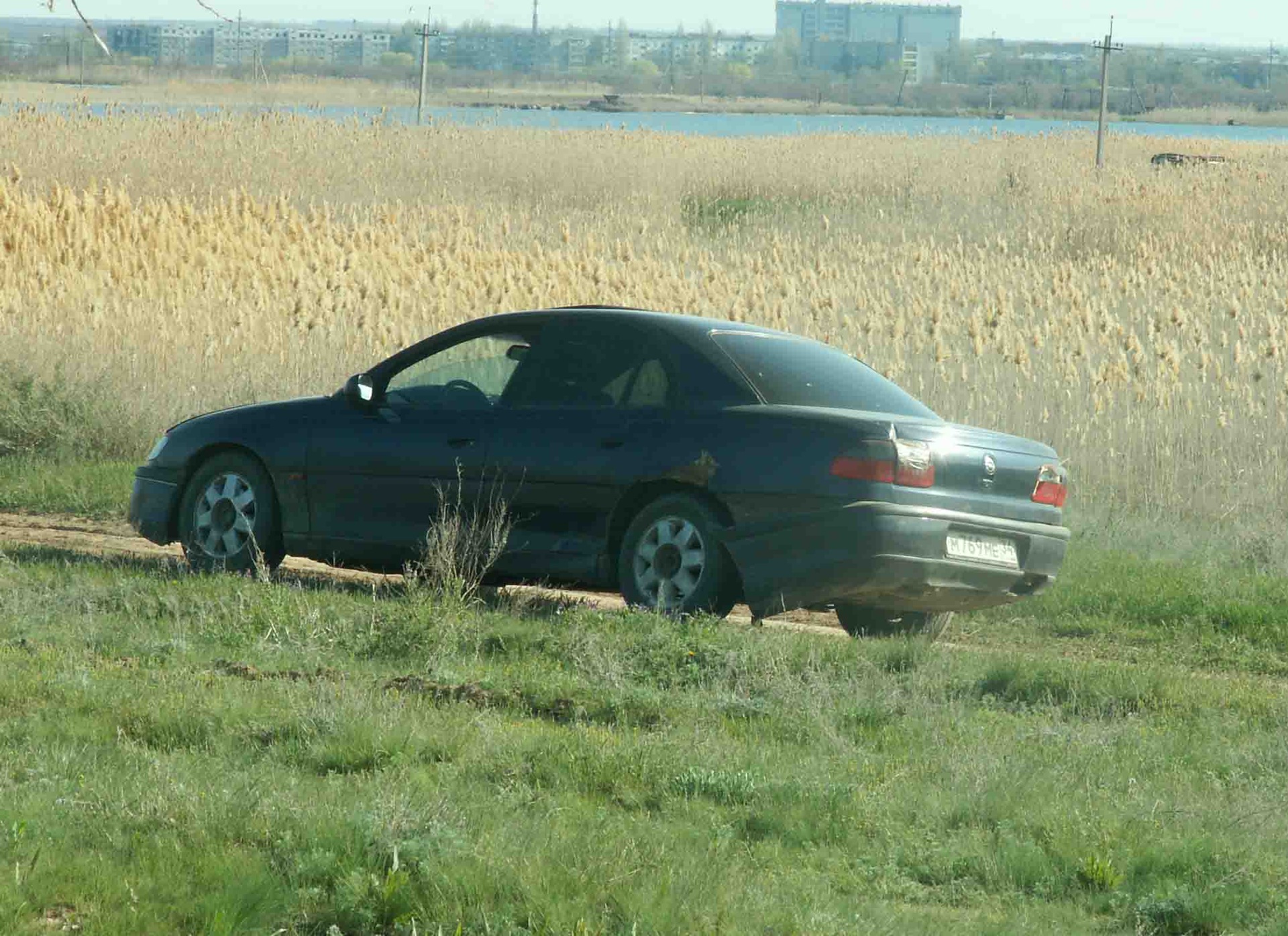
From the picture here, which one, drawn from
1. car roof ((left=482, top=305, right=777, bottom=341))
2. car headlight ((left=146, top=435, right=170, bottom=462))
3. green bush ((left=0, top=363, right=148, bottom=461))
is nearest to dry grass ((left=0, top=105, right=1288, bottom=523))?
green bush ((left=0, top=363, right=148, bottom=461))

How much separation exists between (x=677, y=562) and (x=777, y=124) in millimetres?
131725

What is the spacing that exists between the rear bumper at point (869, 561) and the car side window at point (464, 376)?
1.76 meters

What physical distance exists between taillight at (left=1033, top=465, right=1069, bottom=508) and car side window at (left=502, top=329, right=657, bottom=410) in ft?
6.53

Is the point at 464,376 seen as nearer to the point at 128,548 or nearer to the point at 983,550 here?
the point at 983,550

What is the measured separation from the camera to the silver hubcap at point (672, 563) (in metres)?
9.14

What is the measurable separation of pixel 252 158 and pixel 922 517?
105ft

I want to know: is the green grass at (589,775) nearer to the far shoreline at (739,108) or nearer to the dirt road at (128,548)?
the dirt road at (128,548)

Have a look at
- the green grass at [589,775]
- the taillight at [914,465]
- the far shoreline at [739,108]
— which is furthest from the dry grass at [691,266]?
the far shoreline at [739,108]

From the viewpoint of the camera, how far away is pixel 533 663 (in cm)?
813

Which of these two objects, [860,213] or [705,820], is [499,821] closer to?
[705,820]

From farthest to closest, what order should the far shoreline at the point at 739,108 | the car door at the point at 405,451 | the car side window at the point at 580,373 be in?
the far shoreline at the point at 739,108 < the car door at the point at 405,451 < the car side window at the point at 580,373

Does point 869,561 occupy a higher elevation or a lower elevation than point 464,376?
lower

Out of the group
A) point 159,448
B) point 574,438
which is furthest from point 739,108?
point 574,438

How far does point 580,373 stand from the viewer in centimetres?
976
